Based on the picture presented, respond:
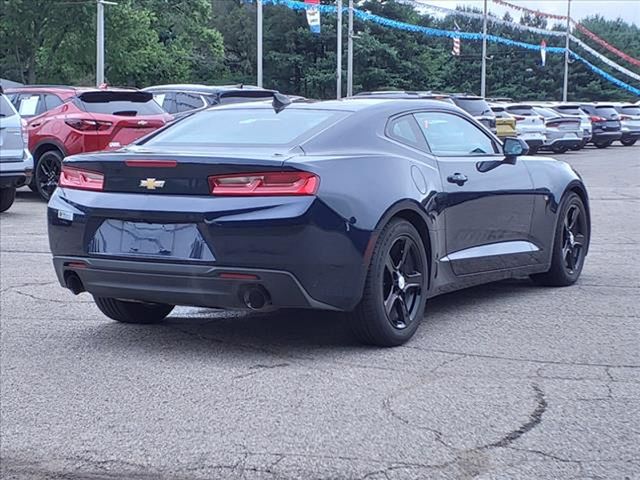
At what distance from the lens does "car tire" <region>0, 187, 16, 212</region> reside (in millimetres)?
14273

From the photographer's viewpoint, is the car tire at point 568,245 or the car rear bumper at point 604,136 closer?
the car tire at point 568,245

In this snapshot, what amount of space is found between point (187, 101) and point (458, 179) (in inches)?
487

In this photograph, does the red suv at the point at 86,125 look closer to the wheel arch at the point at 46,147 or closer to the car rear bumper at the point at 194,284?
the wheel arch at the point at 46,147

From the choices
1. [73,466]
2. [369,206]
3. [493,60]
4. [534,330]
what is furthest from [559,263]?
[493,60]

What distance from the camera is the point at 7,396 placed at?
5.50 metres

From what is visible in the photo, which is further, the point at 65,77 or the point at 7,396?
the point at 65,77

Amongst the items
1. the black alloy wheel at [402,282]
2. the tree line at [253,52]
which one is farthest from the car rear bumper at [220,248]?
the tree line at [253,52]

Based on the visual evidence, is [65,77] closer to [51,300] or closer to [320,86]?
[320,86]

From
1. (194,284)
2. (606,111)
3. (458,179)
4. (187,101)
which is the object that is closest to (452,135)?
(458,179)

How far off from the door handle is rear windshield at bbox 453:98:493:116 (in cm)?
2089

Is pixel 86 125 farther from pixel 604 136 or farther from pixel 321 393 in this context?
pixel 604 136

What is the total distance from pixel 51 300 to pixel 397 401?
359cm

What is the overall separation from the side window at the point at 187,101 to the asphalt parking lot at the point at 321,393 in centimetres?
1083

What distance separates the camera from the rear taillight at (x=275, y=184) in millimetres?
5746
